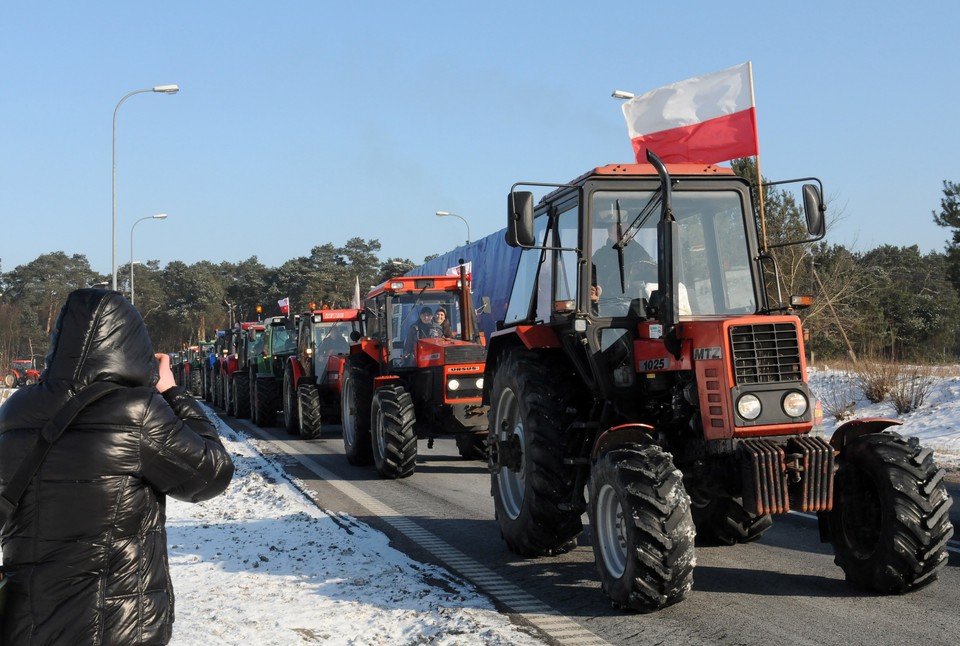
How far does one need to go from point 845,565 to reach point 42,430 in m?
4.40

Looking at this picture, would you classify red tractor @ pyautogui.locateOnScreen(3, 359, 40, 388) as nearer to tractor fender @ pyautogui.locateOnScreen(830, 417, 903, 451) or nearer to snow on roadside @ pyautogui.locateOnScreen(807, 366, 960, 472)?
snow on roadside @ pyautogui.locateOnScreen(807, 366, 960, 472)

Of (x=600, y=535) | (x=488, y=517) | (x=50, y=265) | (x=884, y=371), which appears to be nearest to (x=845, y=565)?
(x=600, y=535)

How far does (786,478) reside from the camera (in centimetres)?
519

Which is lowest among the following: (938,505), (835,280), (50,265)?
(938,505)

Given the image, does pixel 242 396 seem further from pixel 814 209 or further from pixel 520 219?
pixel 814 209

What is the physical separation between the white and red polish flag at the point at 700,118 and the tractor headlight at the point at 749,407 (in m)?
6.41

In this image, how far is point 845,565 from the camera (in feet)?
18.3

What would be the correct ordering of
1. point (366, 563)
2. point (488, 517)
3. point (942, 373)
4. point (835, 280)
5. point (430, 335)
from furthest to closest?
point (835, 280) < point (942, 373) < point (430, 335) < point (488, 517) < point (366, 563)

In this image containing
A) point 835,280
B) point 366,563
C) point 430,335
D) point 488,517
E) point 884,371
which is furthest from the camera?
point 835,280

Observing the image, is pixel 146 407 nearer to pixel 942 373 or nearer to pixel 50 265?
pixel 942 373

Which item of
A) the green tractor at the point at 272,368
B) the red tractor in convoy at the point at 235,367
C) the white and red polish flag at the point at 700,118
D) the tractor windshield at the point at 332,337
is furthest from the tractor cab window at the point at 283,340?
the white and red polish flag at the point at 700,118

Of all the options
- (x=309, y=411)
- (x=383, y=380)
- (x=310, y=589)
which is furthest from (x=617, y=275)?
(x=309, y=411)

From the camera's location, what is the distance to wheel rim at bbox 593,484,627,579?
5.31 meters

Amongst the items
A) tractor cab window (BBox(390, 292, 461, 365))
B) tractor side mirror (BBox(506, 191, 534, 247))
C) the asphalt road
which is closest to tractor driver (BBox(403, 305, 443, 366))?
tractor cab window (BBox(390, 292, 461, 365))
